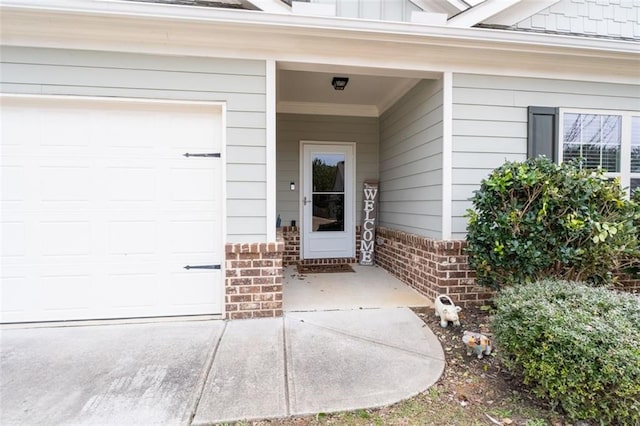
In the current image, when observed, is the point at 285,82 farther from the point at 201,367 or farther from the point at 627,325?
the point at 627,325

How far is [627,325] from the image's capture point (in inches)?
71.4

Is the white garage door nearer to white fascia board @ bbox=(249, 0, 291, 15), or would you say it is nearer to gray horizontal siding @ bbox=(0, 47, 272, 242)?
gray horizontal siding @ bbox=(0, 47, 272, 242)

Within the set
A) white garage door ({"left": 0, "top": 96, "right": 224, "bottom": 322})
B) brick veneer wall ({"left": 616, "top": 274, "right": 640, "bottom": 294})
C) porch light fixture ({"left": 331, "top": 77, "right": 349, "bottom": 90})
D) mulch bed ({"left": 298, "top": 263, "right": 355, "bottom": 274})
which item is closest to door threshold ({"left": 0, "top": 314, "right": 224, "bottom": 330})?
white garage door ({"left": 0, "top": 96, "right": 224, "bottom": 322})

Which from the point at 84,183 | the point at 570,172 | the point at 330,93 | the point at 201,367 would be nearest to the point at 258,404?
the point at 201,367

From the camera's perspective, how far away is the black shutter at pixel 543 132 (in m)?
3.65

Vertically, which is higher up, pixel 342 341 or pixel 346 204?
pixel 346 204

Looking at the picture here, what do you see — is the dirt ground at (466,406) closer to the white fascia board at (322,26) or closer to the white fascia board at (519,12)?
the white fascia board at (322,26)

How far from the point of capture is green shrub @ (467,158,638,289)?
2811mm

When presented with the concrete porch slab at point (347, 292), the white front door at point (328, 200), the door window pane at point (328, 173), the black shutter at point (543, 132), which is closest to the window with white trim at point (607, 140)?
the black shutter at point (543, 132)

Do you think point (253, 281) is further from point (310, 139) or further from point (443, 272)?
point (310, 139)

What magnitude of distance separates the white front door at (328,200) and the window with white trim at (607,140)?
3088 millimetres

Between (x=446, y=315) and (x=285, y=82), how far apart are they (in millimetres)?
3630

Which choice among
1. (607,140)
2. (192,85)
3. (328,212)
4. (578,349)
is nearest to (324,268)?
(328,212)

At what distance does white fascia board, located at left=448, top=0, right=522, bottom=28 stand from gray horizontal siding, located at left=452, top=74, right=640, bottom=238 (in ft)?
1.72
